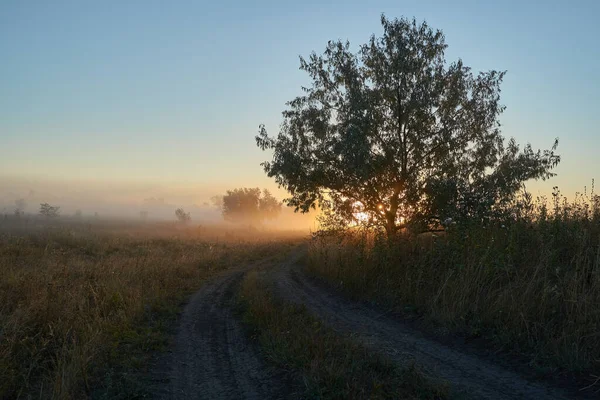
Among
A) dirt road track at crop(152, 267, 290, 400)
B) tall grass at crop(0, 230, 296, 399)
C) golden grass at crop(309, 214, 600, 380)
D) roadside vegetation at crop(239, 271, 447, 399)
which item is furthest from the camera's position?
golden grass at crop(309, 214, 600, 380)

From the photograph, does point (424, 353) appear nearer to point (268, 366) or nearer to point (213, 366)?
point (268, 366)

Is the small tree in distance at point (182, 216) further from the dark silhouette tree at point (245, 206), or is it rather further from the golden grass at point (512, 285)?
the golden grass at point (512, 285)

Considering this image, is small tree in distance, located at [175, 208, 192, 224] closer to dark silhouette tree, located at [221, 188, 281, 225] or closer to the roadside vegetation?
dark silhouette tree, located at [221, 188, 281, 225]

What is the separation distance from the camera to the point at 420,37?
54.7ft

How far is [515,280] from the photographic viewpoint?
7676 millimetres

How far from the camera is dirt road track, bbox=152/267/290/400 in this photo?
17.6ft

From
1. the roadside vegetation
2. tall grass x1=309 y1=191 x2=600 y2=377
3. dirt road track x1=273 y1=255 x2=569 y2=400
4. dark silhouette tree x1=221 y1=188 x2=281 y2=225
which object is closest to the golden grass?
tall grass x1=309 y1=191 x2=600 y2=377

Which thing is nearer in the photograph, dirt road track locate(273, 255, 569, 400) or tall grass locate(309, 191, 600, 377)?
dirt road track locate(273, 255, 569, 400)

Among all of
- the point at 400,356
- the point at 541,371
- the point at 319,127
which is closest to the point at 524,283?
the point at 541,371

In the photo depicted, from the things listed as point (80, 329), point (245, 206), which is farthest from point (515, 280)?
point (245, 206)

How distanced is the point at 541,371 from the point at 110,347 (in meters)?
7.08

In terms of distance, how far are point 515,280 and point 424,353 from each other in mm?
2707

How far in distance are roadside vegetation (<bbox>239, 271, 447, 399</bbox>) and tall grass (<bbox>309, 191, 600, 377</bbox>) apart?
227 centimetres

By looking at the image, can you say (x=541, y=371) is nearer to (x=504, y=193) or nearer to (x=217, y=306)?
(x=217, y=306)
